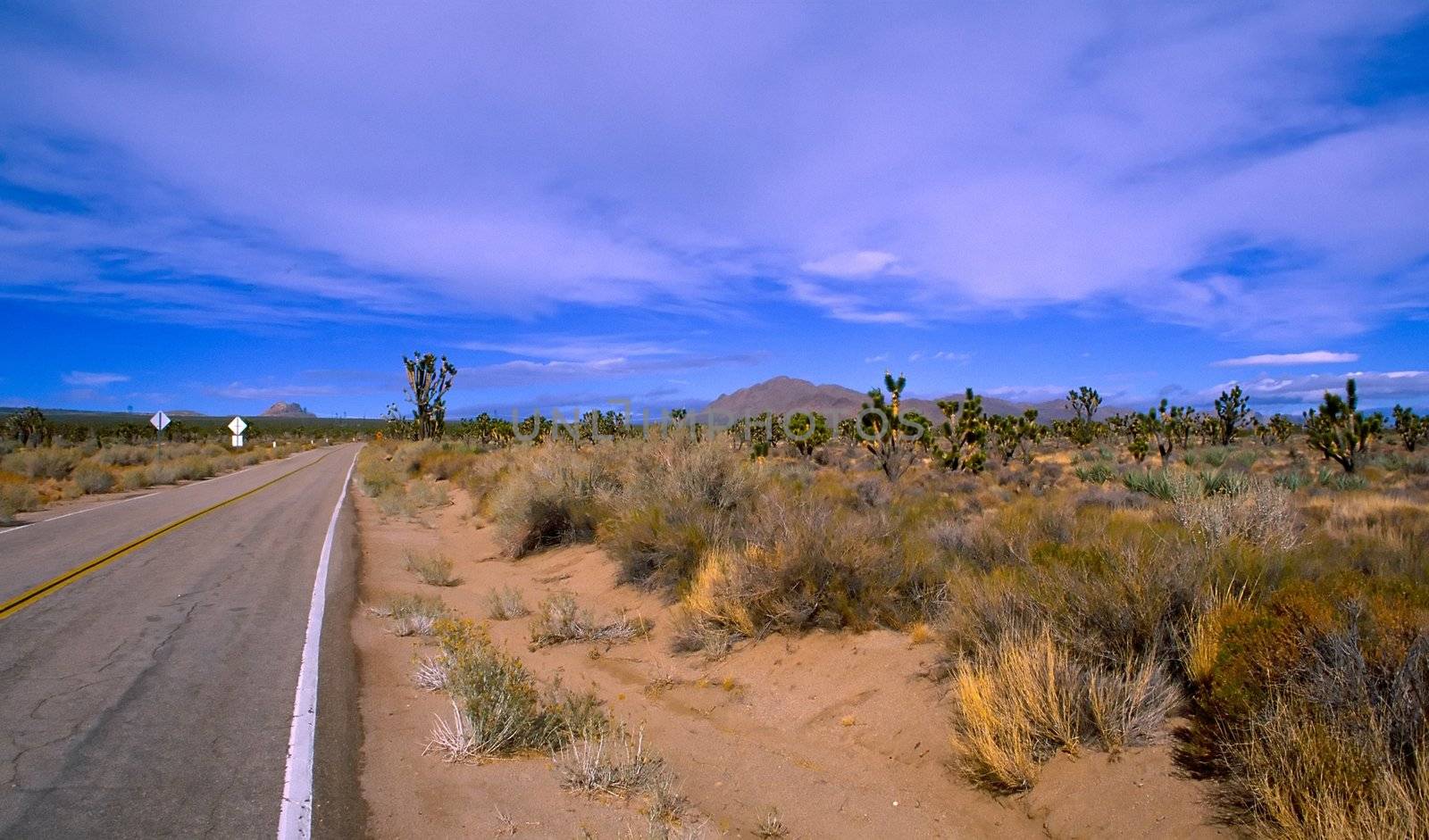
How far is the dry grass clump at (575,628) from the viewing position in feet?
30.6

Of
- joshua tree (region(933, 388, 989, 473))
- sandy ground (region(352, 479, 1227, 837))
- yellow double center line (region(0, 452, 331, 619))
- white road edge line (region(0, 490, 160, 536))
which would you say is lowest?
sandy ground (region(352, 479, 1227, 837))

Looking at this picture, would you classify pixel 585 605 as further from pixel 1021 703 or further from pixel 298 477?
pixel 298 477

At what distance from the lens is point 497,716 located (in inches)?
230

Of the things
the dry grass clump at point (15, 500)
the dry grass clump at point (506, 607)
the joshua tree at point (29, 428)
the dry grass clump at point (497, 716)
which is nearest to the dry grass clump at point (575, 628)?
the dry grass clump at point (506, 607)

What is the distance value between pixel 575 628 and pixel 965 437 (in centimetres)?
2417

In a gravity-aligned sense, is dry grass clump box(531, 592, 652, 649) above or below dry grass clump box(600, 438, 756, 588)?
below

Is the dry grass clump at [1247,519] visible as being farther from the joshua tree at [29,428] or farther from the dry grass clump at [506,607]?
the joshua tree at [29,428]

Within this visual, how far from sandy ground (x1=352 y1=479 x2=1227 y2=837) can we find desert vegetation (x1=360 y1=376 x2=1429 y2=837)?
0.76 ft

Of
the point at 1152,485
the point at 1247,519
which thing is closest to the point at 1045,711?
the point at 1247,519

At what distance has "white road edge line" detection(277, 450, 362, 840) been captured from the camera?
4.60m

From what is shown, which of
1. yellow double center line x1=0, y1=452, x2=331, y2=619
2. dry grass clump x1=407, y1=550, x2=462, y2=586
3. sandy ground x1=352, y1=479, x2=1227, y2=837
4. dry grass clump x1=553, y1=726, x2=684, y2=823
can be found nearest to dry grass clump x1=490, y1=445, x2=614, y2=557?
dry grass clump x1=407, y1=550, x2=462, y2=586

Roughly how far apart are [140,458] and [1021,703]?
56.8m

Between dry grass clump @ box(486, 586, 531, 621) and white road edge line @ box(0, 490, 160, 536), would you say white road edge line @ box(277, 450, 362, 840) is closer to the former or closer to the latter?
dry grass clump @ box(486, 586, 531, 621)

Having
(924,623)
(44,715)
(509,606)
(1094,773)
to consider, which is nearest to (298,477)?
(509,606)
